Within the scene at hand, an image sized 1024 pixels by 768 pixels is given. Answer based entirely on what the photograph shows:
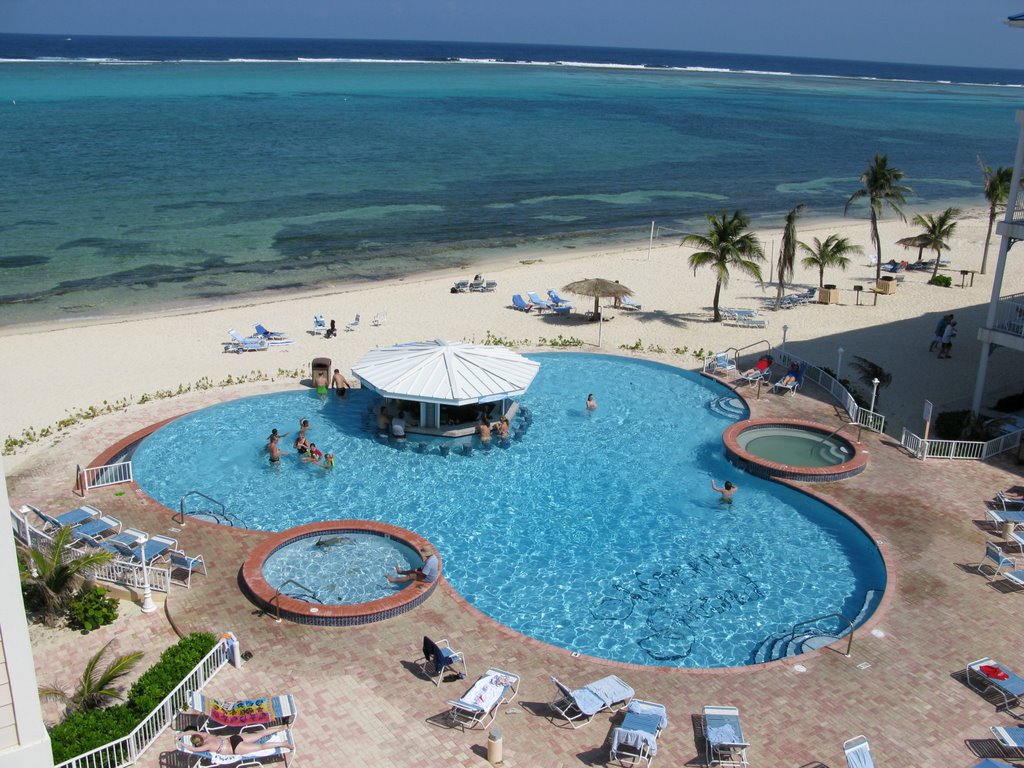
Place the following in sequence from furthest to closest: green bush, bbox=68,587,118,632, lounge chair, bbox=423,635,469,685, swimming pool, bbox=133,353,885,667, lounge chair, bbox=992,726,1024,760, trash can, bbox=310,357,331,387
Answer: trash can, bbox=310,357,331,387
swimming pool, bbox=133,353,885,667
green bush, bbox=68,587,118,632
lounge chair, bbox=423,635,469,685
lounge chair, bbox=992,726,1024,760

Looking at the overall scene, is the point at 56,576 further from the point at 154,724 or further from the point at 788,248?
the point at 788,248

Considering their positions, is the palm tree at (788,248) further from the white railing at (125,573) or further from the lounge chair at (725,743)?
the white railing at (125,573)

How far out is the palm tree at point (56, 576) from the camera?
13625 millimetres

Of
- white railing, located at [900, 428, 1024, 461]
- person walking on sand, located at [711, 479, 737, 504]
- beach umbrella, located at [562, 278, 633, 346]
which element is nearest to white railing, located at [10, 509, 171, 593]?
person walking on sand, located at [711, 479, 737, 504]

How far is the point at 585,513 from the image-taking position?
59.8 feet

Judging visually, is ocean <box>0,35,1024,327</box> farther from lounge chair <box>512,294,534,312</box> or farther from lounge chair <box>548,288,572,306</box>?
lounge chair <box>548,288,572,306</box>

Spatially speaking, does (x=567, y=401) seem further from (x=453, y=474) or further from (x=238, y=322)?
(x=238, y=322)

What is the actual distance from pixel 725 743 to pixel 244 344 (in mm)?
20166

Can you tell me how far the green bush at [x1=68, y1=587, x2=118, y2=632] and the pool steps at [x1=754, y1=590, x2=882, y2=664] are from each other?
387 inches

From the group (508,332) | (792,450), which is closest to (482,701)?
(792,450)

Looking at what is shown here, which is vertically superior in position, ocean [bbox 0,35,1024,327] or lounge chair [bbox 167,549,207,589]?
ocean [bbox 0,35,1024,327]

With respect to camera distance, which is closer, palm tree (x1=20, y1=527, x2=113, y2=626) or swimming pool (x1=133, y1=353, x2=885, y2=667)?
palm tree (x1=20, y1=527, x2=113, y2=626)

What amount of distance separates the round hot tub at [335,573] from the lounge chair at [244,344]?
11.7 meters

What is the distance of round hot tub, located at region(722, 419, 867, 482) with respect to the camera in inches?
754
